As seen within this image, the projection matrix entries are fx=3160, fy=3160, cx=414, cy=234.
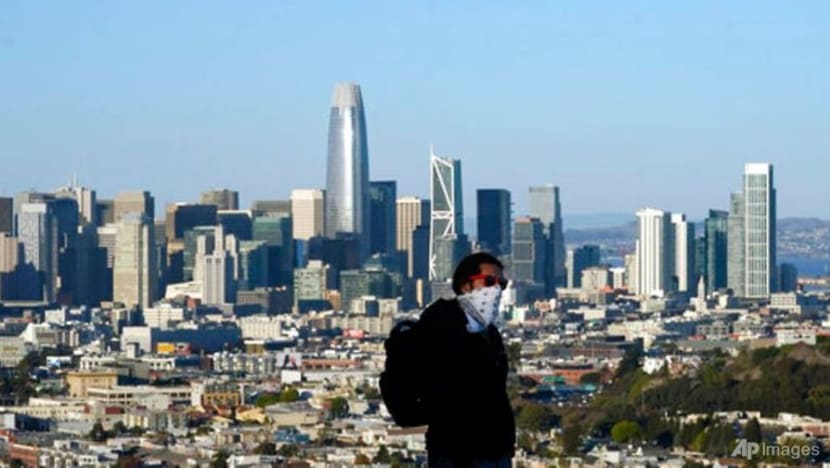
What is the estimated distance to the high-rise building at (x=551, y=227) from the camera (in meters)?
96.8

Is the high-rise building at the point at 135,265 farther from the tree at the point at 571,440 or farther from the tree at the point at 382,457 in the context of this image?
the tree at the point at 382,457

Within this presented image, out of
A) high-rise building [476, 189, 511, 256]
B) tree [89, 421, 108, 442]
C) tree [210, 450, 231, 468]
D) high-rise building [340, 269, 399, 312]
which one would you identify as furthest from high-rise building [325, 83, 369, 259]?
tree [210, 450, 231, 468]

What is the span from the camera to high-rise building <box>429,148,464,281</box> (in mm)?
97250

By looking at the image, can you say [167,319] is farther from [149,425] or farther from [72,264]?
[149,425]

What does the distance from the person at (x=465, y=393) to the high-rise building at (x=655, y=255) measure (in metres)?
88.9

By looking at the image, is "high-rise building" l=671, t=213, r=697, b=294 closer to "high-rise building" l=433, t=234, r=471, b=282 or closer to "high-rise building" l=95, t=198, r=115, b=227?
"high-rise building" l=433, t=234, r=471, b=282

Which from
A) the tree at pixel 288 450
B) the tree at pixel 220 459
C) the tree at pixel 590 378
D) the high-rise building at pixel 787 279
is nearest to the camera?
the tree at pixel 220 459

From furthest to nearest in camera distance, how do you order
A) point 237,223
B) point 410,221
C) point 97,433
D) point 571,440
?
point 410,221 → point 237,223 → point 97,433 → point 571,440

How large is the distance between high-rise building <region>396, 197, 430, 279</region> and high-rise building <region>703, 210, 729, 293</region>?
8742mm

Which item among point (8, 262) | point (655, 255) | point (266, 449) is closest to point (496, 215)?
point (655, 255)

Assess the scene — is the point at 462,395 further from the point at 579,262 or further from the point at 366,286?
the point at 579,262

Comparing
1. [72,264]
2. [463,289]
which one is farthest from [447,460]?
[72,264]

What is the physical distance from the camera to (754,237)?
308 feet

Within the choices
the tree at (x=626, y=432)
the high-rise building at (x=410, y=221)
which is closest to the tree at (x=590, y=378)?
the tree at (x=626, y=432)
